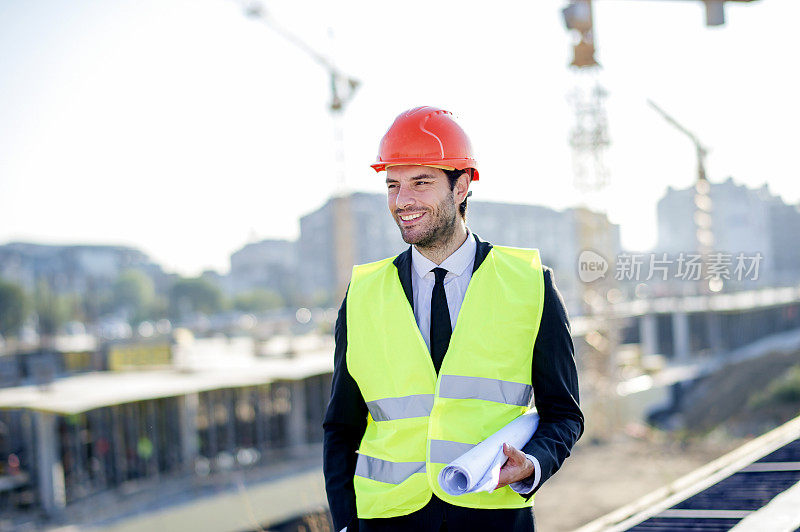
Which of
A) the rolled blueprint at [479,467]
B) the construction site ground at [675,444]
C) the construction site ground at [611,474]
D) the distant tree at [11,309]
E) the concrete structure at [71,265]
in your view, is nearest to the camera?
the rolled blueprint at [479,467]

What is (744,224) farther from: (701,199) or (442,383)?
(442,383)

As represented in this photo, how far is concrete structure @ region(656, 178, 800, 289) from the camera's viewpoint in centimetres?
5428

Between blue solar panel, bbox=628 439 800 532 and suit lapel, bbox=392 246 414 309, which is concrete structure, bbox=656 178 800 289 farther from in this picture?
suit lapel, bbox=392 246 414 309

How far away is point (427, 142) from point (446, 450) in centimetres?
78

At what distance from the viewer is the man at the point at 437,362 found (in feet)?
5.24

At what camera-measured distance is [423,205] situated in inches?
67.2

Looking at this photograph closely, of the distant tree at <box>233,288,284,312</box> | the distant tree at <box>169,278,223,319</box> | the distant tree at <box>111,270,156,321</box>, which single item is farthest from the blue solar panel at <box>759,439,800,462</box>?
the distant tree at <box>111,270,156,321</box>

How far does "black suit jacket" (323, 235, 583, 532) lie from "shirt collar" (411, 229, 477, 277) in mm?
24

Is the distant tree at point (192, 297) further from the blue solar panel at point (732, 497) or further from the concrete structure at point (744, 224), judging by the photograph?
the blue solar panel at point (732, 497)

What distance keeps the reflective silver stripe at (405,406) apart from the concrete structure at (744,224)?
167ft

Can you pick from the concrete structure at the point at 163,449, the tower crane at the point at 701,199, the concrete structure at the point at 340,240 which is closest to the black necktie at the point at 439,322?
the concrete structure at the point at 163,449

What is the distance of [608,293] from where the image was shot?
27.3m

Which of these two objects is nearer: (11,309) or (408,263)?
(408,263)

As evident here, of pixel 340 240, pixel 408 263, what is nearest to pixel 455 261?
pixel 408 263
